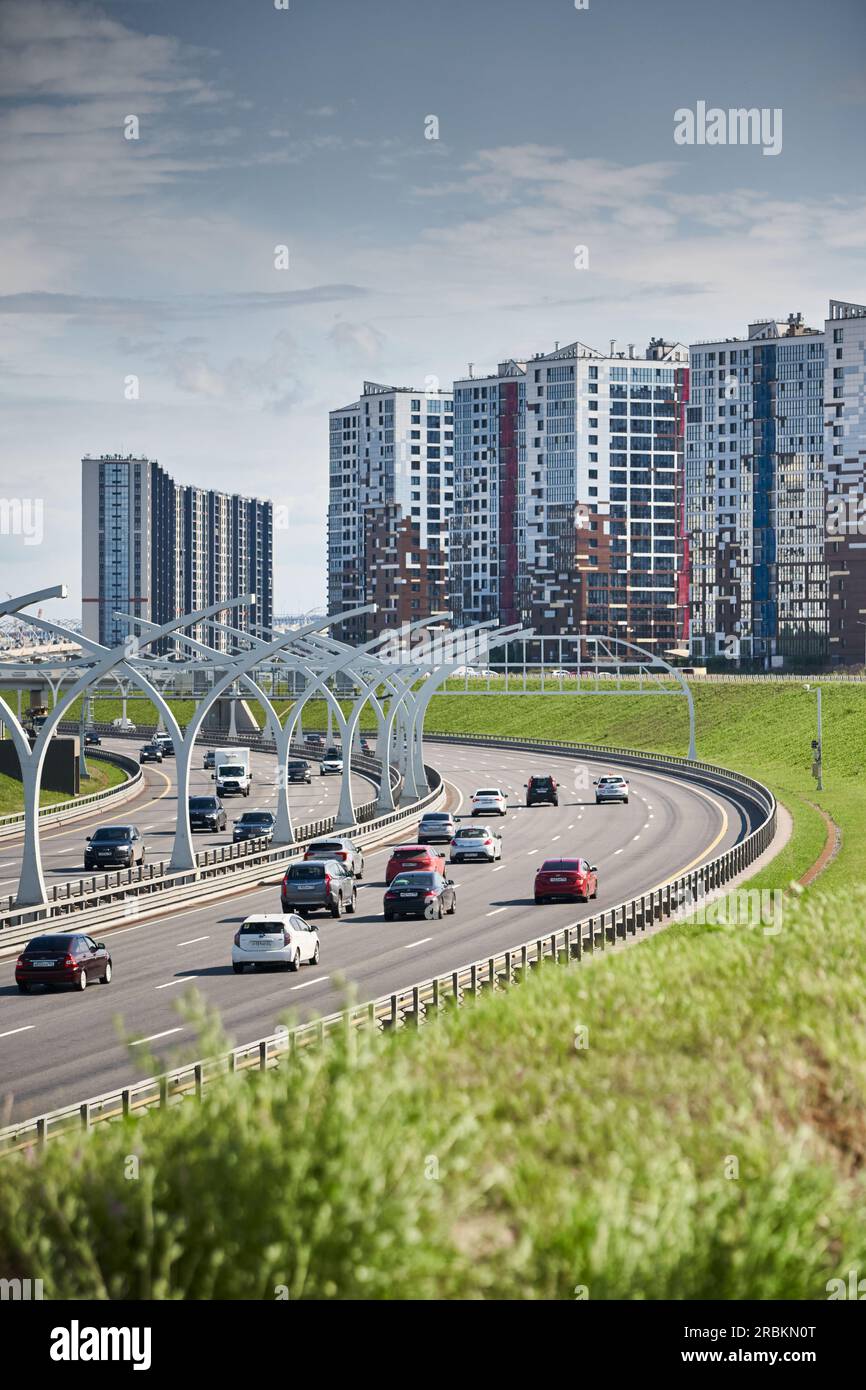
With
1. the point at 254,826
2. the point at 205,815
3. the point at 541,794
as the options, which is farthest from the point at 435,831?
the point at 541,794

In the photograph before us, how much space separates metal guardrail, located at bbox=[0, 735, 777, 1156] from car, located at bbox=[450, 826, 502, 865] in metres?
9.24

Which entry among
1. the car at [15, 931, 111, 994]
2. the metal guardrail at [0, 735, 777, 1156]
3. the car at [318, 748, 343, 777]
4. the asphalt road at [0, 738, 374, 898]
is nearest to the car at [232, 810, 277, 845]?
the asphalt road at [0, 738, 374, 898]

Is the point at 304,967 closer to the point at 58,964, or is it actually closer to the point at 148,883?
the point at 58,964

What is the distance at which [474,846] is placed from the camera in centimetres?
6028

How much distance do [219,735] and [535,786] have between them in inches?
2559

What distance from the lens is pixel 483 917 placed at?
44.6 meters

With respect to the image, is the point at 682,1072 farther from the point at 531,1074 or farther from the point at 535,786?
the point at 535,786

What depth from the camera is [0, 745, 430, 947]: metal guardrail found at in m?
43.3

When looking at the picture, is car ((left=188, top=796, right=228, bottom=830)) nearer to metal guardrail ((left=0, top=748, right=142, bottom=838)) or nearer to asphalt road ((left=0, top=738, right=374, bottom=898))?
asphalt road ((left=0, top=738, right=374, bottom=898))

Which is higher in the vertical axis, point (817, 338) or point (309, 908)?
point (817, 338)

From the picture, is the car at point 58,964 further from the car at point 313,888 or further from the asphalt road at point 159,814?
the asphalt road at point 159,814

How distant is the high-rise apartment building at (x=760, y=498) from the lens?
193 metres

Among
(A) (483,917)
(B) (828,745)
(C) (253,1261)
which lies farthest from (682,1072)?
(B) (828,745)

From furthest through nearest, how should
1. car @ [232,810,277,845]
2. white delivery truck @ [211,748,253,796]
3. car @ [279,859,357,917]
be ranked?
white delivery truck @ [211,748,253,796]
car @ [232,810,277,845]
car @ [279,859,357,917]
